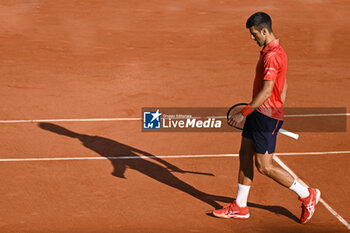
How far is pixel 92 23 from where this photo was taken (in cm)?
2014

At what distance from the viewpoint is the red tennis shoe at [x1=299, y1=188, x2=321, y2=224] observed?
6480 mm

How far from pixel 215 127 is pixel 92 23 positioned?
11.1 metres

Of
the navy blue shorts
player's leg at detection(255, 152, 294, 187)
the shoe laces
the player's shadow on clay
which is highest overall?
the navy blue shorts

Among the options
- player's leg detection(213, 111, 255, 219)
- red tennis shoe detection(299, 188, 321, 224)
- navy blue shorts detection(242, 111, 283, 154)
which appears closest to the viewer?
navy blue shorts detection(242, 111, 283, 154)

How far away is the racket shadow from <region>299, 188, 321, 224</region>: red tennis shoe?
122 cm

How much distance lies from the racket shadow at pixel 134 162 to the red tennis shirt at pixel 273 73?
1.78m

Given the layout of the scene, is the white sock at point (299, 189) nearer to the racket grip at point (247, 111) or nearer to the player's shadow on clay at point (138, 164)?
the player's shadow on clay at point (138, 164)

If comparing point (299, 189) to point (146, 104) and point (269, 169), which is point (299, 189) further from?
point (146, 104)

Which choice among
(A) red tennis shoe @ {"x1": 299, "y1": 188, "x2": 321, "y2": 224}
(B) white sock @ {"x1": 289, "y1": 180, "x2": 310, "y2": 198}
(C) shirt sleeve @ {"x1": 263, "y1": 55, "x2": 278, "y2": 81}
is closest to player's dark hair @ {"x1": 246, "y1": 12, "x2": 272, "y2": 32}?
(C) shirt sleeve @ {"x1": 263, "y1": 55, "x2": 278, "y2": 81}

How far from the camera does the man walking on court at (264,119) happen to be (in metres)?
5.92

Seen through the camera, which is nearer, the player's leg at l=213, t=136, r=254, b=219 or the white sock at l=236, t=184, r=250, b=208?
the player's leg at l=213, t=136, r=254, b=219

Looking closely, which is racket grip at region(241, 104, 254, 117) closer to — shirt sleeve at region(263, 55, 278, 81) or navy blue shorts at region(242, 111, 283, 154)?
navy blue shorts at region(242, 111, 283, 154)

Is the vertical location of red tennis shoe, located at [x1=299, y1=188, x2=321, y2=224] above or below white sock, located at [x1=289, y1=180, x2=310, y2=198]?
below

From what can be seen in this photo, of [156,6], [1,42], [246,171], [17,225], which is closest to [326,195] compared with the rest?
[246,171]
